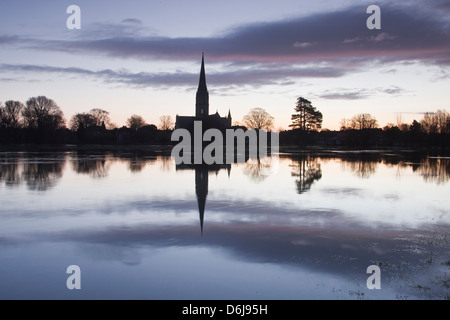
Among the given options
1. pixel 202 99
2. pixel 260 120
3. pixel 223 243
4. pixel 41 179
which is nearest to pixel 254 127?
pixel 260 120

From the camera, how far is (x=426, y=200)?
60.3 ft

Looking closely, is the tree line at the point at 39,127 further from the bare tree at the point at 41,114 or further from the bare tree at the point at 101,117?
the bare tree at the point at 101,117

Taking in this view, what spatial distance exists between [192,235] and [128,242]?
74.7 inches

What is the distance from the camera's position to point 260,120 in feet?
464

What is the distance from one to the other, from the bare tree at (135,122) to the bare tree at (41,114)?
44.4 meters

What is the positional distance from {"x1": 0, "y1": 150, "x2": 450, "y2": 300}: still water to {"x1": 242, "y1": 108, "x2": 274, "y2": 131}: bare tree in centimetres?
12093

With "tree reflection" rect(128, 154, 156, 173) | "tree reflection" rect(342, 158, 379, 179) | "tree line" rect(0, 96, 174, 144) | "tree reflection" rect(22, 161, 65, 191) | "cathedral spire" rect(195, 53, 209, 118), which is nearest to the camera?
"tree reflection" rect(22, 161, 65, 191)

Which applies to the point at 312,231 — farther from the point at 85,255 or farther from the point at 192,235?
the point at 85,255

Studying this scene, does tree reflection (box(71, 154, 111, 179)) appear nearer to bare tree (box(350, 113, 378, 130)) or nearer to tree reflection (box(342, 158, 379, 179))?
tree reflection (box(342, 158, 379, 179))

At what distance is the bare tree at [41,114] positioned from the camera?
104m

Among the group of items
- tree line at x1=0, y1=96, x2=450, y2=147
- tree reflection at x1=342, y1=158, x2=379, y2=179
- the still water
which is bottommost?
the still water

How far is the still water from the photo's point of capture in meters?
7.88

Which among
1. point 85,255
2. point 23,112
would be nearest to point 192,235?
point 85,255

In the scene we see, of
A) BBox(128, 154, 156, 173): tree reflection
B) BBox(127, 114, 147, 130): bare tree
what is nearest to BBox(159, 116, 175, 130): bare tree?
BBox(127, 114, 147, 130): bare tree
